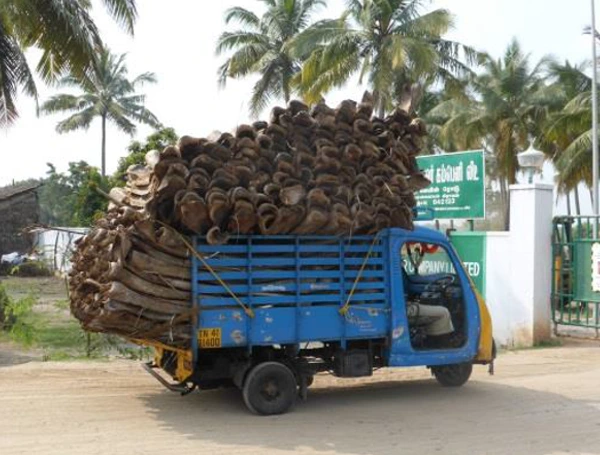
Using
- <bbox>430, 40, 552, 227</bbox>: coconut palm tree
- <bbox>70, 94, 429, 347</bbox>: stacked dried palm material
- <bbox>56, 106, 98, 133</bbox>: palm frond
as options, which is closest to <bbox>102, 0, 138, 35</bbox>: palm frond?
<bbox>70, 94, 429, 347</bbox>: stacked dried palm material

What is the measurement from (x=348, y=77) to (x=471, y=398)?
18.9 m

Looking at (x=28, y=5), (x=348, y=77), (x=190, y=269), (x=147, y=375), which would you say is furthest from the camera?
(x=348, y=77)

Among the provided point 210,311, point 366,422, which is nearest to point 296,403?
point 366,422

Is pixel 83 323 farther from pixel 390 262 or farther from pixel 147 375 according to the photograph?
pixel 390 262

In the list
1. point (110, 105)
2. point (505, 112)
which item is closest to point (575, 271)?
point (505, 112)

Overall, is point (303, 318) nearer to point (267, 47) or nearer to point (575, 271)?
point (575, 271)

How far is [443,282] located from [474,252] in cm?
600

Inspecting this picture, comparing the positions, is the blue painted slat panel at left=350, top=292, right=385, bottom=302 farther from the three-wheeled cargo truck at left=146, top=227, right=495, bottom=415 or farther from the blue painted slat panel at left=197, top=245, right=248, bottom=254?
the blue painted slat panel at left=197, top=245, right=248, bottom=254

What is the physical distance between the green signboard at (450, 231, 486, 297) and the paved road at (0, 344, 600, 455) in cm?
445

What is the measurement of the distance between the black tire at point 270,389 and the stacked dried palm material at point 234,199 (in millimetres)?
855

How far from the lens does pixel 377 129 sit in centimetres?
804

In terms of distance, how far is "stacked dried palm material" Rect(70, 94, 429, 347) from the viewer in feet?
22.6

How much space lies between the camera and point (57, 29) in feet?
44.0

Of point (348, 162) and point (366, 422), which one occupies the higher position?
point (348, 162)
